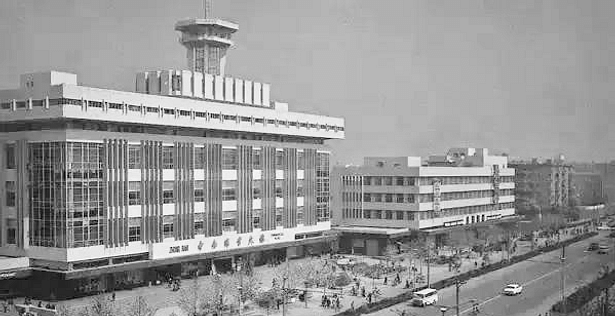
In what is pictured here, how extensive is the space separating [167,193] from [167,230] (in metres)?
1.41

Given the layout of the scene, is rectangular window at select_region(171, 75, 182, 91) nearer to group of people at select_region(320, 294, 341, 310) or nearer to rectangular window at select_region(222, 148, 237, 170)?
rectangular window at select_region(222, 148, 237, 170)

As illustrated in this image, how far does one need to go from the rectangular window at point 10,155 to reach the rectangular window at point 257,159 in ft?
34.1

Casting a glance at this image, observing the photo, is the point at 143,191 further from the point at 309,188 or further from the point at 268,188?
the point at 309,188

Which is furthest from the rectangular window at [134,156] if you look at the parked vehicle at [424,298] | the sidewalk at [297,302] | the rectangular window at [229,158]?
the parked vehicle at [424,298]

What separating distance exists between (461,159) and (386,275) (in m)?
20.4

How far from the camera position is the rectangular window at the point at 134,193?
85.6 ft

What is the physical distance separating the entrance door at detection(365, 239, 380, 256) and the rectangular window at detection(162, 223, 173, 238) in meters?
13.5

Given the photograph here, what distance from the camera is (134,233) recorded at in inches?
1030

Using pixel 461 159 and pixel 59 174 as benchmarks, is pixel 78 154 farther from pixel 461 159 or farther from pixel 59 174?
pixel 461 159

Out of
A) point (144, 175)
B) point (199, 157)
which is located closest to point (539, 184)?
point (199, 157)

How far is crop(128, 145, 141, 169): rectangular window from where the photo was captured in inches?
1032

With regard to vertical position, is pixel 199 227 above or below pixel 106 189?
below

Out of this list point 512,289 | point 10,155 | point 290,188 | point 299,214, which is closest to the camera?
point 512,289

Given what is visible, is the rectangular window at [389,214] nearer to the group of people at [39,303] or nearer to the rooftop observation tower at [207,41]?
the rooftop observation tower at [207,41]
